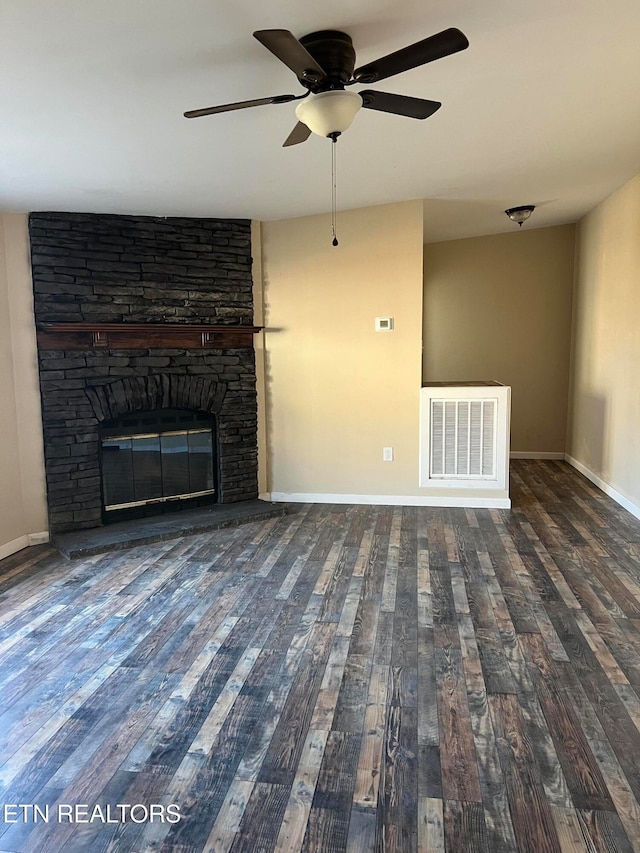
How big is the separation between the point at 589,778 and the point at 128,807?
142 cm

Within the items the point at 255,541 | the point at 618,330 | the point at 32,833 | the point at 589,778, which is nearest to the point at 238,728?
the point at 32,833

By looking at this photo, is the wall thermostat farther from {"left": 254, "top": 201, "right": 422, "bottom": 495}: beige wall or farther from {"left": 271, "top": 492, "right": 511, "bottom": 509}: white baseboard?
{"left": 271, "top": 492, "right": 511, "bottom": 509}: white baseboard

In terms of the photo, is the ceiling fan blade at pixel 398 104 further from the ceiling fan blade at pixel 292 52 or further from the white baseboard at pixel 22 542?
the white baseboard at pixel 22 542

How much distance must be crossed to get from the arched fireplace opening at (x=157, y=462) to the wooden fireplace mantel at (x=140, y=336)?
0.57m

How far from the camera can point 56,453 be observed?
13.6 ft

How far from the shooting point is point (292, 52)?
1794 millimetres

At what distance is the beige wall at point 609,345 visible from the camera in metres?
4.42

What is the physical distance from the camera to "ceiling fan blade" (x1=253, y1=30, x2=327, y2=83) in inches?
65.5

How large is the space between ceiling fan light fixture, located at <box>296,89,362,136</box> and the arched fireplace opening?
2938 mm

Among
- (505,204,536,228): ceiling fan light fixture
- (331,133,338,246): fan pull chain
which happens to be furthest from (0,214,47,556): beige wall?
(505,204,536,228): ceiling fan light fixture

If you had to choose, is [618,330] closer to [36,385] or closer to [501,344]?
[501,344]

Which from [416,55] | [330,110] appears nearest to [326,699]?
[330,110]

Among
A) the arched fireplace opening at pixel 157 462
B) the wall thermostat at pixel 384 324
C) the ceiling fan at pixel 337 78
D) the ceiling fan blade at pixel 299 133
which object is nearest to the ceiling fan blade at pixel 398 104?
the ceiling fan at pixel 337 78

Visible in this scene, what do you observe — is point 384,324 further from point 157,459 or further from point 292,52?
point 292,52
